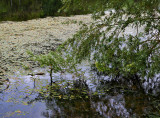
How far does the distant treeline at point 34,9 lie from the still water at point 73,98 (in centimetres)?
164

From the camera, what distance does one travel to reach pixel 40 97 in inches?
168

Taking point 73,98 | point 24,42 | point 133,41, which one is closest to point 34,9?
point 24,42

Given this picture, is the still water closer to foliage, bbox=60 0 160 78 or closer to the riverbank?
foliage, bbox=60 0 160 78

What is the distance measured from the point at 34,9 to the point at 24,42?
12.2m

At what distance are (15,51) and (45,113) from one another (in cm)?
423

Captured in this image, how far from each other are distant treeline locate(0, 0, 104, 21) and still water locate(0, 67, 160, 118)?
164 cm

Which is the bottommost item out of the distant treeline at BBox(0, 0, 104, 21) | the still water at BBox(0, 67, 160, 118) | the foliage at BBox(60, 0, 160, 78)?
the still water at BBox(0, 67, 160, 118)

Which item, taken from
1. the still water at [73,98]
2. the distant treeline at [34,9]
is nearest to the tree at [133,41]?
the distant treeline at [34,9]

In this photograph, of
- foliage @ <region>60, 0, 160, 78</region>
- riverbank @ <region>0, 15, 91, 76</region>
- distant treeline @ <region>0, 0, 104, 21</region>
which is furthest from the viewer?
riverbank @ <region>0, 15, 91, 76</region>

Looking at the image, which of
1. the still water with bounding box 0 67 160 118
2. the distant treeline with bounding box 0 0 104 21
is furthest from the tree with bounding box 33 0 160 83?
the still water with bounding box 0 67 160 118

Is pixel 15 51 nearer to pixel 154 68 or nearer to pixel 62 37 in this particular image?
pixel 62 37

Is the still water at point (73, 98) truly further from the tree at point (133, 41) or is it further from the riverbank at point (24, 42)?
the riverbank at point (24, 42)

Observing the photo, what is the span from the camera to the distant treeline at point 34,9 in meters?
4.40

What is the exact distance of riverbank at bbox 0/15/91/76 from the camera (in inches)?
241
